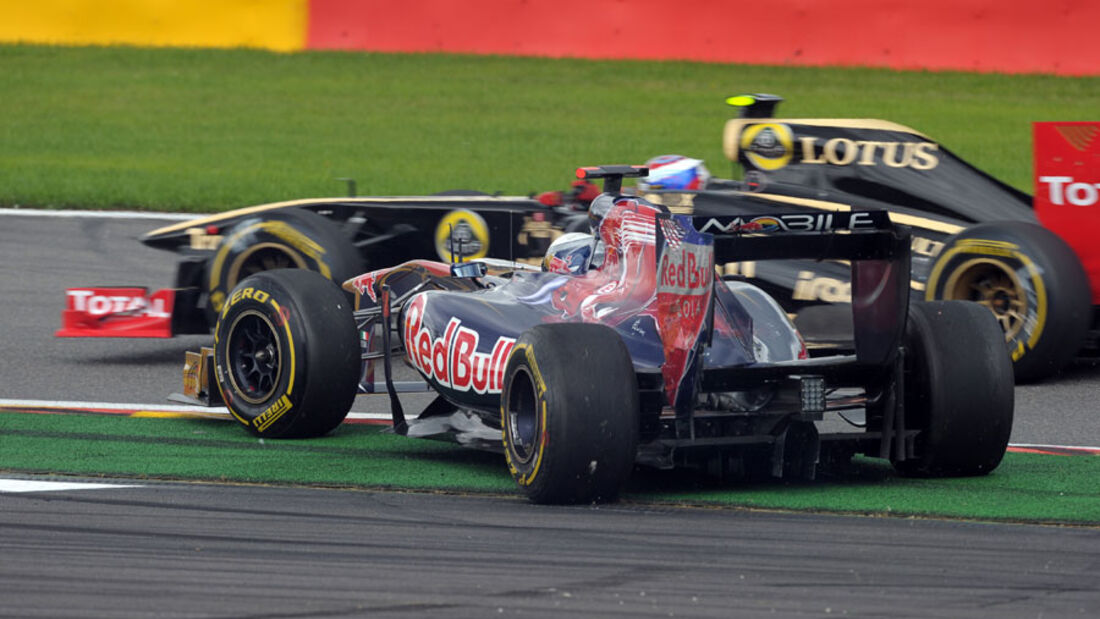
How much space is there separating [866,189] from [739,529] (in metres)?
4.70

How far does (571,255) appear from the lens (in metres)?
7.52

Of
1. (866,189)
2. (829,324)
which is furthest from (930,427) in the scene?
(866,189)

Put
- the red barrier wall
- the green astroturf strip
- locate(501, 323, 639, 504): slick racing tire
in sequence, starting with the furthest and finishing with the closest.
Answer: the red barrier wall, the green astroturf strip, locate(501, 323, 639, 504): slick racing tire

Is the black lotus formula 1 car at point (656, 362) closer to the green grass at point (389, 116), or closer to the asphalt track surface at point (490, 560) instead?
the asphalt track surface at point (490, 560)

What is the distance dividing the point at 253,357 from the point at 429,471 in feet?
3.76

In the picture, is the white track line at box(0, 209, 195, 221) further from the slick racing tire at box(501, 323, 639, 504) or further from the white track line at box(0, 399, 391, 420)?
the slick racing tire at box(501, 323, 639, 504)

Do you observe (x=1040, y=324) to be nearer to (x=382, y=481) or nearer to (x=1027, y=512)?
(x=1027, y=512)

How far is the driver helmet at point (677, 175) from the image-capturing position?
1025 centimetres

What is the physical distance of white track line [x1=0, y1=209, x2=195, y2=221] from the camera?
598 inches

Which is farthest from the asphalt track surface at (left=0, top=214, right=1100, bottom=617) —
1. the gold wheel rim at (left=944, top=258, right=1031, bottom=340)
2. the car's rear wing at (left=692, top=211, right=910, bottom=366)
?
the gold wheel rim at (left=944, top=258, right=1031, bottom=340)

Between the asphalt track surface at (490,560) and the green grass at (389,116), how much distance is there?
9760mm

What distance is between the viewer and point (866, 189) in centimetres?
1038

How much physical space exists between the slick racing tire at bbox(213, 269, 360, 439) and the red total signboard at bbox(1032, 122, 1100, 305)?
407 centimetres


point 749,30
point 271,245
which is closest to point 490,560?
point 271,245
